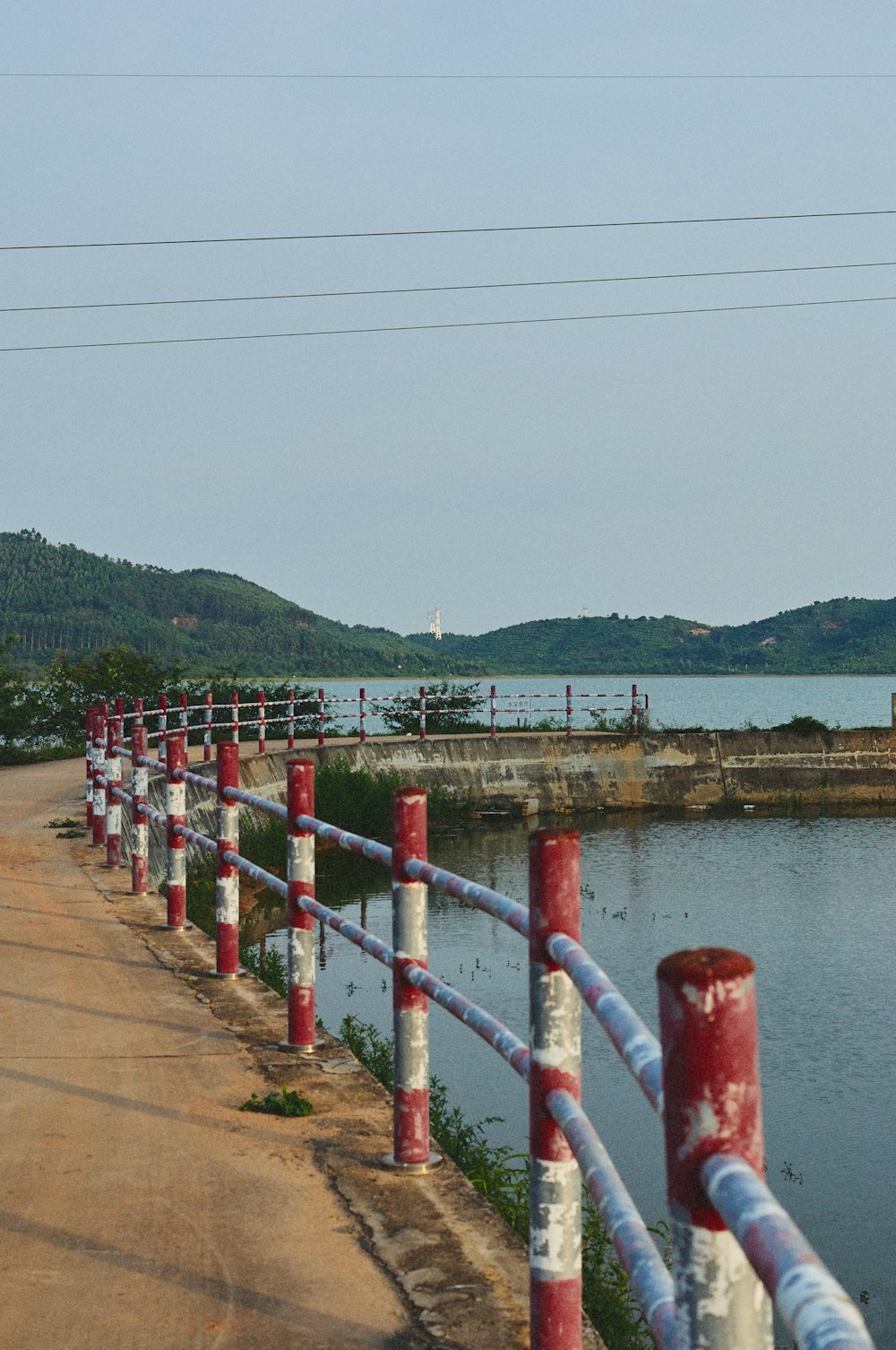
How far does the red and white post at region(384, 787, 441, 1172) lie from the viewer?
4.34 metres

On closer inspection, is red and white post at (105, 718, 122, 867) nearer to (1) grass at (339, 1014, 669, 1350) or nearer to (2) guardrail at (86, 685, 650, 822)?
(1) grass at (339, 1014, 669, 1350)

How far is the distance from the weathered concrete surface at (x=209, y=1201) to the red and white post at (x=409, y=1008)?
119mm

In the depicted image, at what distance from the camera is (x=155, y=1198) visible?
160 inches

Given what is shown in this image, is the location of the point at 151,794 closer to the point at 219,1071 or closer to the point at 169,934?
the point at 169,934

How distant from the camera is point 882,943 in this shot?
14.1 metres

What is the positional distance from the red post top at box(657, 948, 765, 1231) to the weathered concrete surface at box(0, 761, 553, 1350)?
2006 millimetres

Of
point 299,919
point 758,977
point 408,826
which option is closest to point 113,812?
point 758,977

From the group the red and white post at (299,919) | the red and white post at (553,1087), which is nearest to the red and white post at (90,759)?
the red and white post at (299,919)

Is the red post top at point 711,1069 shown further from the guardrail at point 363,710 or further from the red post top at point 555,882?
the guardrail at point 363,710

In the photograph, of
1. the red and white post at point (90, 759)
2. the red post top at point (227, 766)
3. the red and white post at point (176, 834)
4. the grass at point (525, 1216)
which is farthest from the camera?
the red and white post at point (90, 759)

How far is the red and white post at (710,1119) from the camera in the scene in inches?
54.1

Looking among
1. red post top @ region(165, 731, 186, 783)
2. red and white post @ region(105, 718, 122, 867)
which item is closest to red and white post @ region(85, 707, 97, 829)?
red and white post @ region(105, 718, 122, 867)

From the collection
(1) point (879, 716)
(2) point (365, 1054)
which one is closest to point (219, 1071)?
(2) point (365, 1054)

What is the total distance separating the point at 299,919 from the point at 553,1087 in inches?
119
